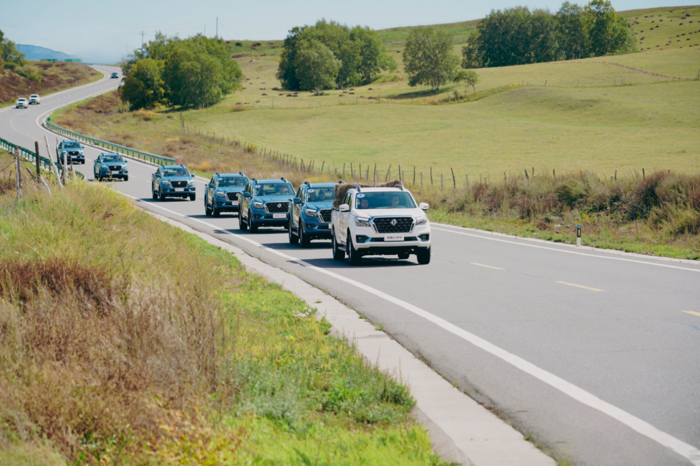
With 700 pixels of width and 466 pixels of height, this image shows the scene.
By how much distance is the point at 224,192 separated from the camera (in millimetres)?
32031

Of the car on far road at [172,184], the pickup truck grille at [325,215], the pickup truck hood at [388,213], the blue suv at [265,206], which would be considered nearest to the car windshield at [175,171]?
the car on far road at [172,184]

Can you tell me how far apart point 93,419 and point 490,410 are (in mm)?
3317

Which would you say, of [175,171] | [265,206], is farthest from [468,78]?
[265,206]

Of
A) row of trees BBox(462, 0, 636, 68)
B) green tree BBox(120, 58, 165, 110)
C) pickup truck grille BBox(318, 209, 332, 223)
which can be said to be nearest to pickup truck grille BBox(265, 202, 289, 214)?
pickup truck grille BBox(318, 209, 332, 223)

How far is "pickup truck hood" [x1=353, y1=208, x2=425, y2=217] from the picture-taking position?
17.3 meters

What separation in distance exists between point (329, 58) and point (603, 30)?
62445 millimetres

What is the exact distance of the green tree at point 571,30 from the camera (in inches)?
6624

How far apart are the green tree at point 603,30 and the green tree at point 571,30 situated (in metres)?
1.39

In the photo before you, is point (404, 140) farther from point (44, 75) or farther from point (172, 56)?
point (44, 75)

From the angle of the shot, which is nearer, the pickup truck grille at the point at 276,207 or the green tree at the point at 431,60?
the pickup truck grille at the point at 276,207

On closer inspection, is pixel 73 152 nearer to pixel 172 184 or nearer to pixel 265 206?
pixel 172 184

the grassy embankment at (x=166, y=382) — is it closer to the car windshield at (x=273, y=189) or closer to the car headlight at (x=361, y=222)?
the car headlight at (x=361, y=222)

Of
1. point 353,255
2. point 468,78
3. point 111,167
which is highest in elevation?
point 468,78

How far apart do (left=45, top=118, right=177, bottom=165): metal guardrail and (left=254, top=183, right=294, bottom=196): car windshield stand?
36226mm
